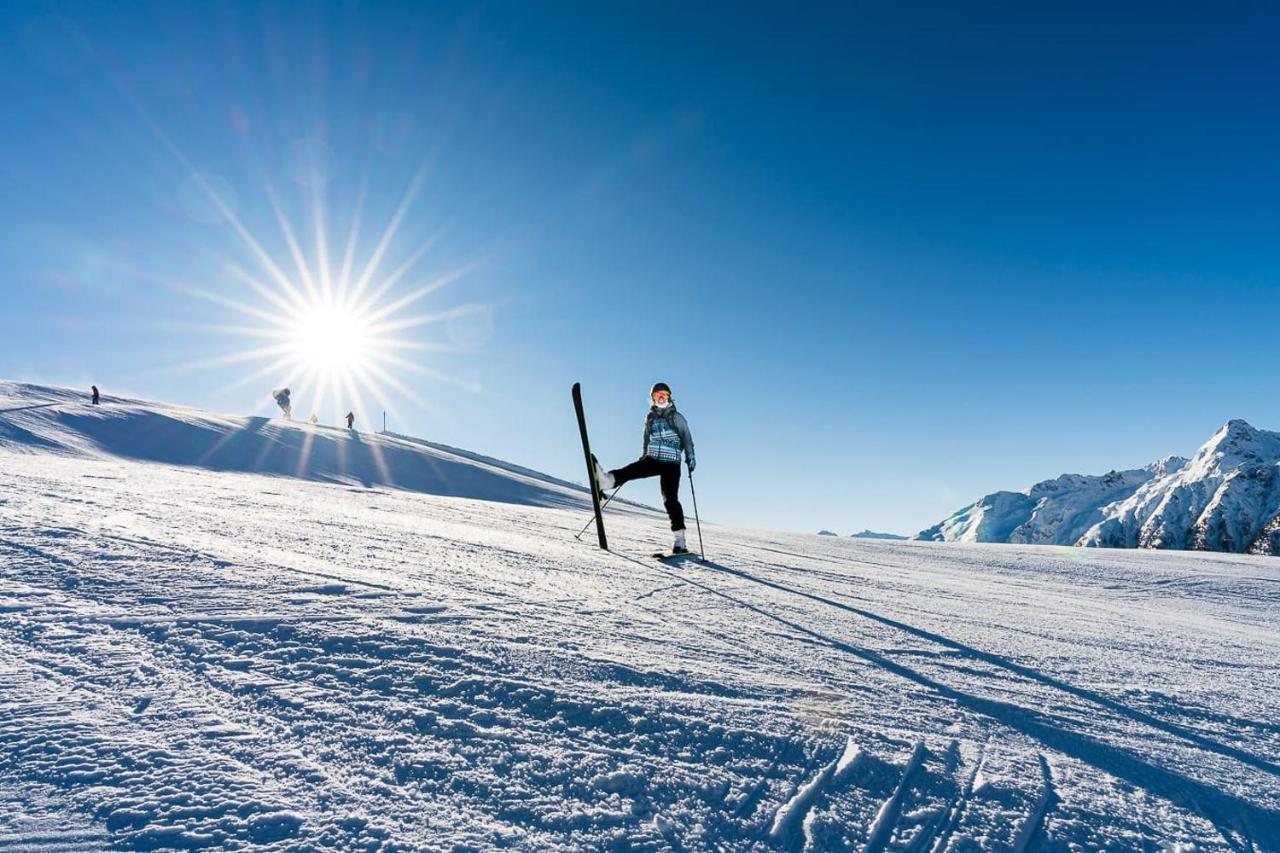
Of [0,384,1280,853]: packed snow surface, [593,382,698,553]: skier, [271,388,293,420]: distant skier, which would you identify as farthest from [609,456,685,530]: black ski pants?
[271,388,293,420]: distant skier

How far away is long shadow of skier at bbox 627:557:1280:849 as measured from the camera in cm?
183

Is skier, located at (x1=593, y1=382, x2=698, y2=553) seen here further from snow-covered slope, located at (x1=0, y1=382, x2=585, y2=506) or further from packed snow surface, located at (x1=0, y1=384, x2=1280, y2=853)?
snow-covered slope, located at (x1=0, y1=382, x2=585, y2=506)

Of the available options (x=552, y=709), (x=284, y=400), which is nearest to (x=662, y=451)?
(x=552, y=709)

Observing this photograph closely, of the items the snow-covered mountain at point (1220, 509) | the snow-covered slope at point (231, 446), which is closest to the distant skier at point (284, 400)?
the snow-covered slope at point (231, 446)

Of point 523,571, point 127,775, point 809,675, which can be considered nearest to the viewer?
point 127,775

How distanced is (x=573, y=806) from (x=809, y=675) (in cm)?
148

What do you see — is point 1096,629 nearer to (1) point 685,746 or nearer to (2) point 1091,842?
(2) point 1091,842

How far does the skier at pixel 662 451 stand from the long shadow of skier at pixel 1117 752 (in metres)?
4.08

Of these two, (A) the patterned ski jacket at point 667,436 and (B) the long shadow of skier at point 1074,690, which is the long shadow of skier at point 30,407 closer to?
(A) the patterned ski jacket at point 667,436

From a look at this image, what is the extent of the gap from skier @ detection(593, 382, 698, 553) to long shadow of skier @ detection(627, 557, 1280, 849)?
4.08 m

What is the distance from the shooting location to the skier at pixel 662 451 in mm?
7371

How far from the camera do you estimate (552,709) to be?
204 centimetres

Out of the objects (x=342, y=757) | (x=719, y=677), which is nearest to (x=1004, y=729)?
(x=719, y=677)

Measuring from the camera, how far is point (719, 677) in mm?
2504
